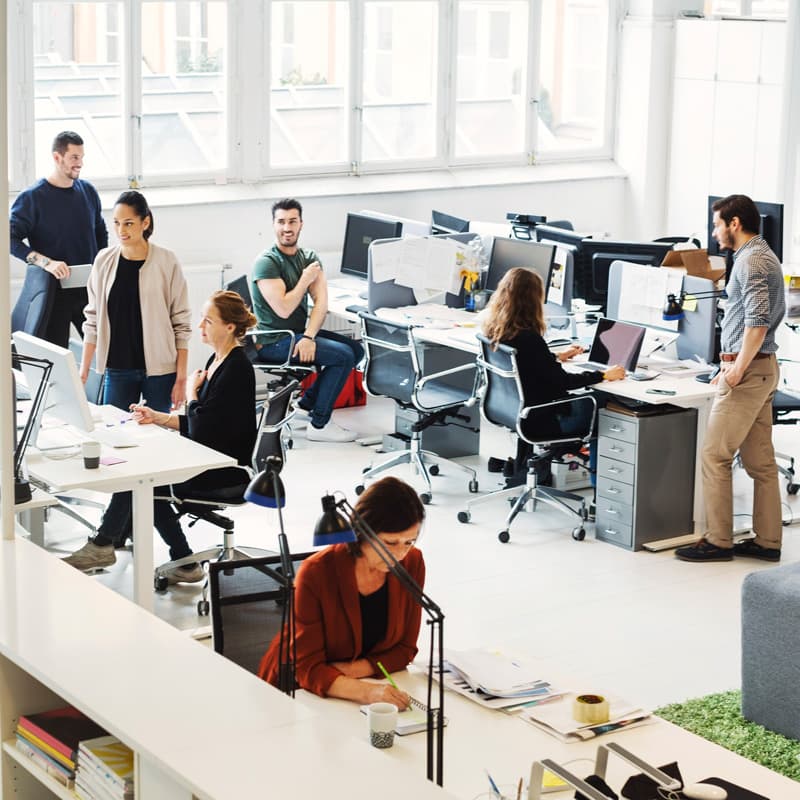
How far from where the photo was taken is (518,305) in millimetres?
6598

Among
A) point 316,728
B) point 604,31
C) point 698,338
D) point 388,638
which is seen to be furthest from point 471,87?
point 316,728

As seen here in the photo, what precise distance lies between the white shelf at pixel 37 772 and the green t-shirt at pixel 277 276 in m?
4.84

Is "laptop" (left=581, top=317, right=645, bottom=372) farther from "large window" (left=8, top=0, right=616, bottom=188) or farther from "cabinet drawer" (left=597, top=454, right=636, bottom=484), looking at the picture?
"large window" (left=8, top=0, right=616, bottom=188)

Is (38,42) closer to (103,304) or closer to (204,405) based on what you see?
(103,304)

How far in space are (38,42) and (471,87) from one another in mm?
3204

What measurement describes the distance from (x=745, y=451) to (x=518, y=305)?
3.98 feet

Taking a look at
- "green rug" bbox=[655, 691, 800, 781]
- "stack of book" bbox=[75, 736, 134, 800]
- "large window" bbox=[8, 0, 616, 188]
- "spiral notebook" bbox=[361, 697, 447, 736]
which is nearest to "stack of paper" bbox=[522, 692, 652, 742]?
"spiral notebook" bbox=[361, 697, 447, 736]

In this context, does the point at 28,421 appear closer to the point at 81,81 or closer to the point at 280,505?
the point at 280,505

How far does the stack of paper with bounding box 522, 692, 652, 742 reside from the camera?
336 centimetres

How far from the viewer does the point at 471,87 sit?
10414 millimetres

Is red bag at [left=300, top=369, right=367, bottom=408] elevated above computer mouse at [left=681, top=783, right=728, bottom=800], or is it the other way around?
computer mouse at [left=681, top=783, right=728, bottom=800]

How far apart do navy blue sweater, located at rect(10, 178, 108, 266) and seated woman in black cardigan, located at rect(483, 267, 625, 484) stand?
2513 millimetres

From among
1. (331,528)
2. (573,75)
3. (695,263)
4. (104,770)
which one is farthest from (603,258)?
(104,770)

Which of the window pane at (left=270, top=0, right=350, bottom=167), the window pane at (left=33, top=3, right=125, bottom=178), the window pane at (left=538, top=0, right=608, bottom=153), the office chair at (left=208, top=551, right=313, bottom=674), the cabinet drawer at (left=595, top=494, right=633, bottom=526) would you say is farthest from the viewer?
the window pane at (left=538, top=0, right=608, bottom=153)
